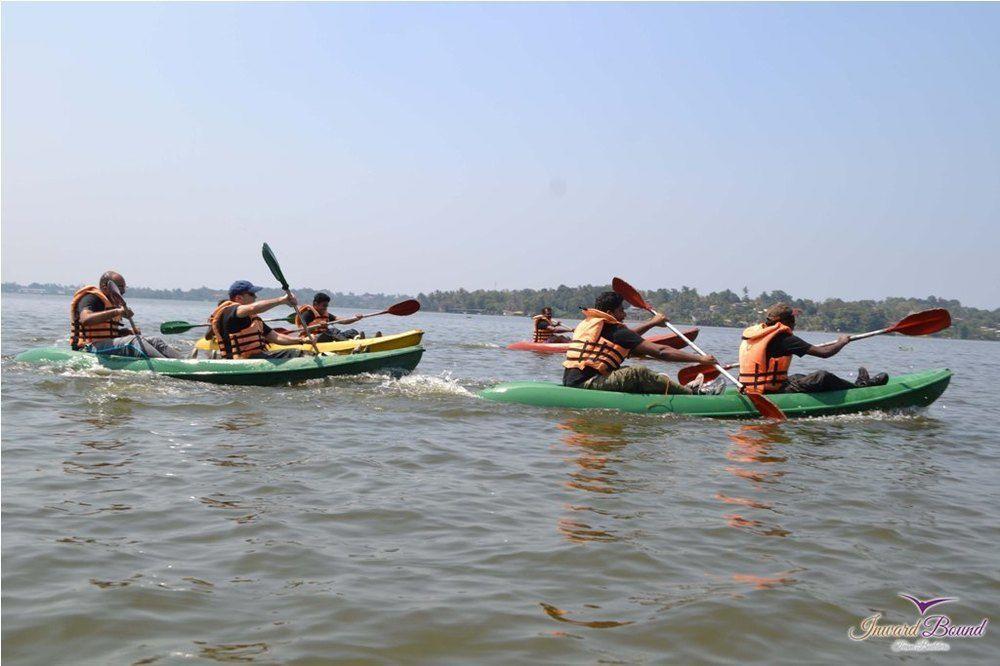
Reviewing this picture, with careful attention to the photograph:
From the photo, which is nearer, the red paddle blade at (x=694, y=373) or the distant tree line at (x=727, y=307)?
the red paddle blade at (x=694, y=373)

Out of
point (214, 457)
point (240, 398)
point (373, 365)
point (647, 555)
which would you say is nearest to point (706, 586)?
point (647, 555)

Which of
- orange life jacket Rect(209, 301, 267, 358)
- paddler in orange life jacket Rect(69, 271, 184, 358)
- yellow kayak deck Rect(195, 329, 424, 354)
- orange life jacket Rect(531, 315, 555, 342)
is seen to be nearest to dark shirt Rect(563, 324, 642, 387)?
yellow kayak deck Rect(195, 329, 424, 354)

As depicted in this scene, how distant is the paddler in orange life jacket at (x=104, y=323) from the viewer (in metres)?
10.4

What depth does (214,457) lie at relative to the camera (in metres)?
5.99

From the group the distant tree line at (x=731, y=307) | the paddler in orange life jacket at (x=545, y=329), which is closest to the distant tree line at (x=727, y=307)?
the distant tree line at (x=731, y=307)

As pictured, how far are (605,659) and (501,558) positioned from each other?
1096mm

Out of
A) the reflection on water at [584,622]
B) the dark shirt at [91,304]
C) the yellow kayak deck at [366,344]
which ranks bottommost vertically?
the reflection on water at [584,622]

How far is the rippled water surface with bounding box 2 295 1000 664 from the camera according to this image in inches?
123

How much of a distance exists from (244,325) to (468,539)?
718 centimetres

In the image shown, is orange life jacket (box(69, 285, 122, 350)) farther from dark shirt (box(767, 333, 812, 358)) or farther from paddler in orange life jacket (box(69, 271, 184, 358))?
dark shirt (box(767, 333, 812, 358))

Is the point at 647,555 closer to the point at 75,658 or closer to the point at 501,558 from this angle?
the point at 501,558

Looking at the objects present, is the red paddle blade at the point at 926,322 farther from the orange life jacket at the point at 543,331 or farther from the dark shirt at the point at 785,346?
the orange life jacket at the point at 543,331

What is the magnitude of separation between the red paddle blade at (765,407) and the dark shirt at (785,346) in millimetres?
535

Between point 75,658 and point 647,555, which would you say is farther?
point 647,555
